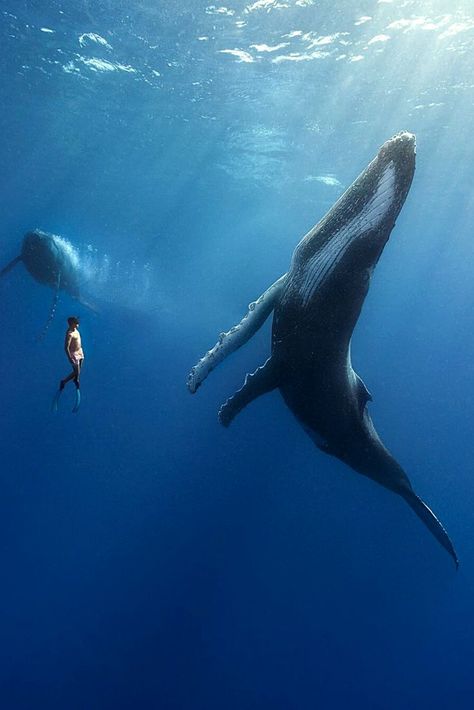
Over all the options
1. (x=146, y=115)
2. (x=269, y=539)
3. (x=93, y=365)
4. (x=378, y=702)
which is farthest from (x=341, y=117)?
(x=378, y=702)

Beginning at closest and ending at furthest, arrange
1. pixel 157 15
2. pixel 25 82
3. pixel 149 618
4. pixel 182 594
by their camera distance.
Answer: pixel 149 618 → pixel 182 594 → pixel 157 15 → pixel 25 82

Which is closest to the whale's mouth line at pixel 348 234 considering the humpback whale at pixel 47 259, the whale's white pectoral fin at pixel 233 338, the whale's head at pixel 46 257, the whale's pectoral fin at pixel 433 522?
the whale's white pectoral fin at pixel 233 338

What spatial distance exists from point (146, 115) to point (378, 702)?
33.4 metres

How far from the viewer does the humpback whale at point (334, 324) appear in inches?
178

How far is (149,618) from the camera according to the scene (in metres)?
15.9

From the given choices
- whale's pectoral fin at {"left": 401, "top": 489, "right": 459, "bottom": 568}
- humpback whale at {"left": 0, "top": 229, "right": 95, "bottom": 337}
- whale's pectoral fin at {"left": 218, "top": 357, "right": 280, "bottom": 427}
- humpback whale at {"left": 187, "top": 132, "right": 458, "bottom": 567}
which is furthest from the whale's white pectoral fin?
humpback whale at {"left": 0, "top": 229, "right": 95, "bottom": 337}

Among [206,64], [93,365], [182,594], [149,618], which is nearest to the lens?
[149,618]

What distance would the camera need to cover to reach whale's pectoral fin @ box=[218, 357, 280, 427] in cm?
658

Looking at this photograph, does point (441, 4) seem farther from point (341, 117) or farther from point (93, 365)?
point (93, 365)

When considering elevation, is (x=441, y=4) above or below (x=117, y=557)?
above

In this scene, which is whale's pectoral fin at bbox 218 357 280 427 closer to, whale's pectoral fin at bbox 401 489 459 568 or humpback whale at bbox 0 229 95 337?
whale's pectoral fin at bbox 401 489 459 568

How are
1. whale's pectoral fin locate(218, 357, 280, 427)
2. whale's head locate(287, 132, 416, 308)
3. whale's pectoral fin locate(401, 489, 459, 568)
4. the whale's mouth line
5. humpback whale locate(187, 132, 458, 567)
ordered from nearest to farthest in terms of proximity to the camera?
whale's head locate(287, 132, 416, 308)
the whale's mouth line
humpback whale locate(187, 132, 458, 567)
whale's pectoral fin locate(218, 357, 280, 427)
whale's pectoral fin locate(401, 489, 459, 568)

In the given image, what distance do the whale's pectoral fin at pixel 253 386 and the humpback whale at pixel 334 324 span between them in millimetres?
15

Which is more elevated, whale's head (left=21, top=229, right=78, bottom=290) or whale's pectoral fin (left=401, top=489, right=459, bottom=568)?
whale's head (left=21, top=229, right=78, bottom=290)
